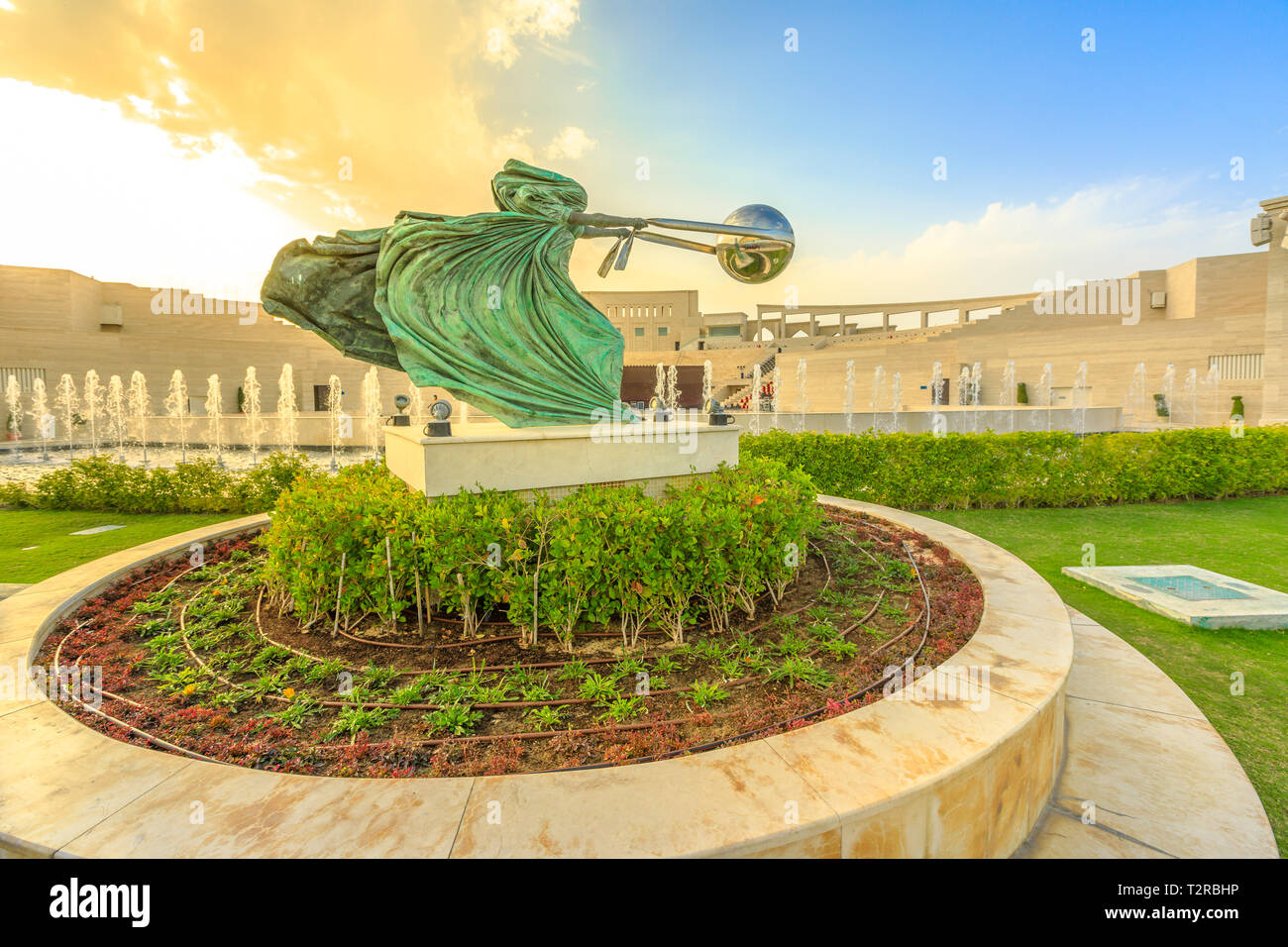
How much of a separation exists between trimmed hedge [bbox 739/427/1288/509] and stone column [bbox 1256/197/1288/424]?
18.1 metres

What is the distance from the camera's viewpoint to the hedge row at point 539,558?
3.94m

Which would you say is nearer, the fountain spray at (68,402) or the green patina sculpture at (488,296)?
the green patina sculpture at (488,296)

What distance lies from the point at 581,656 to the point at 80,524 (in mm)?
9869

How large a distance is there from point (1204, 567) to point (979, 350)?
2693 cm

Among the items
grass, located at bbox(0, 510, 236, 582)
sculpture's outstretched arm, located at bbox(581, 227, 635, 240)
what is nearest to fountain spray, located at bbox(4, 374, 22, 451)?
grass, located at bbox(0, 510, 236, 582)

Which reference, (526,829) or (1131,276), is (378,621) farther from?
(1131,276)

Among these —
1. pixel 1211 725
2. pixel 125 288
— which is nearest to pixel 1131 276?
pixel 1211 725

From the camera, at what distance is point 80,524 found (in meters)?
9.09

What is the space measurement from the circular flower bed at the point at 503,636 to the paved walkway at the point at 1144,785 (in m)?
0.89

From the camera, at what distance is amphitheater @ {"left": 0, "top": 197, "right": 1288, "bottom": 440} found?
24359 mm

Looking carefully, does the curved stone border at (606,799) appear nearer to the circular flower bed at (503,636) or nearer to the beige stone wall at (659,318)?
the circular flower bed at (503,636)

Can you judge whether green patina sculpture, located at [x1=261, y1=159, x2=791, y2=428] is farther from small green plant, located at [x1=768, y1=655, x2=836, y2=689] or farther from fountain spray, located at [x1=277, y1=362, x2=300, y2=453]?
fountain spray, located at [x1=277, y1=362, x2=300, y2=453]

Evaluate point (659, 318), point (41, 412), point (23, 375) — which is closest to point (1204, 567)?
point (41, 412)

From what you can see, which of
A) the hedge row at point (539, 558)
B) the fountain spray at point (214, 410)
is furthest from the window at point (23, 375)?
the hedge row at point (539, 558)
